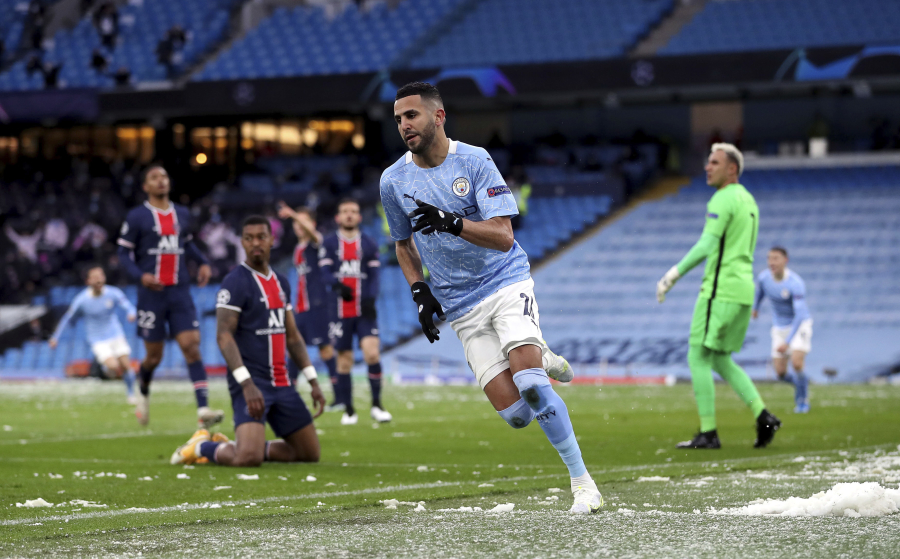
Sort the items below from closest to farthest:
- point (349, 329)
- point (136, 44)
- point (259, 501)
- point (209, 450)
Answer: point (259, 501) → point (209, 450) → point (349, 329) → point (136, 44)

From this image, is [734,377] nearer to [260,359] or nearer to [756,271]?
[260,359]

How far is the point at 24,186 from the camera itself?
31969 mm

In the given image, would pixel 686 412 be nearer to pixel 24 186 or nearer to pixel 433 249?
pixel 433 249

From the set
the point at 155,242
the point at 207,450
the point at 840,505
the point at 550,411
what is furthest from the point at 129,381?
the point at 840,505

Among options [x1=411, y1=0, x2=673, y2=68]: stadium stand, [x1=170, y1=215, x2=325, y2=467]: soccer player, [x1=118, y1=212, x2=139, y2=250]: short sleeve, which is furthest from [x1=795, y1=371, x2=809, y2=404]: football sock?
[x1=411, y1=0, x2=673, y2=68]: stadium stand

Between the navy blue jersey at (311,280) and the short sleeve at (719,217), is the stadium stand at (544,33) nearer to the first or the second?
the navy blue jersey at (311,280)

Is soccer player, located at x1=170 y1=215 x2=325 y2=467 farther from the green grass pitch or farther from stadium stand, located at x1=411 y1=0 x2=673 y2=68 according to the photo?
stadium stand, located at x1=411 y1=0 x2=673 y2=68

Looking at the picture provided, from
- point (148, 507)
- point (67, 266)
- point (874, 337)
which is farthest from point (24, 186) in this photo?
point (148, 507)

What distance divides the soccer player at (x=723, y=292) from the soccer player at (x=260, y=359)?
2.82 m

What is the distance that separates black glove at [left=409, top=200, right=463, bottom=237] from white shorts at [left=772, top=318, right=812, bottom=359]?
9.27 meters

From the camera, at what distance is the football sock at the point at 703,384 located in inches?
344

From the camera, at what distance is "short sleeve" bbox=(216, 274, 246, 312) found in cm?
792

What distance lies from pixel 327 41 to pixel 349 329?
20066 mm

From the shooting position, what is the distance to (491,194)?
213 inches
